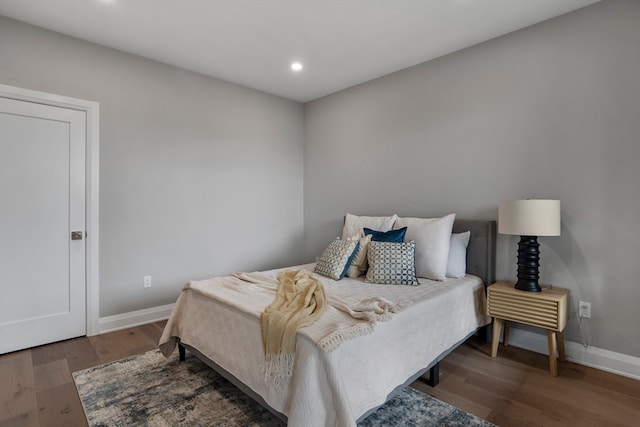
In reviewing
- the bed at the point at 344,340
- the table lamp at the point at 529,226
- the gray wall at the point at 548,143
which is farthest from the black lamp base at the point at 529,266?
the bed at the point at 344,340

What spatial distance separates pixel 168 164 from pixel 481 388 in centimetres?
346

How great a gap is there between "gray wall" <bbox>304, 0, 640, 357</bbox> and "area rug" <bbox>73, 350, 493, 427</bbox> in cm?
150

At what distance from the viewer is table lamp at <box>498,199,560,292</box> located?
230 cm

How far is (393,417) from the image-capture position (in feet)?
6.02

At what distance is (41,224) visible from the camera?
2.77 metres

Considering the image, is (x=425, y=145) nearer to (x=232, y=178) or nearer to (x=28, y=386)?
(x=232, y=178)

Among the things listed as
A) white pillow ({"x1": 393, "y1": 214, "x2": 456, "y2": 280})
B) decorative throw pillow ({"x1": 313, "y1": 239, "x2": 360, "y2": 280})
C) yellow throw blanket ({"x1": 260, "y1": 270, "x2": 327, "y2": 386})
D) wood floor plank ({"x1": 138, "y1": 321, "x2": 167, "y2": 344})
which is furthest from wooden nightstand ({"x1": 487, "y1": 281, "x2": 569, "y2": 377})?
wood floor plank ({"x1": 138, "y1": 321, "x2": 167, "y2": 344})

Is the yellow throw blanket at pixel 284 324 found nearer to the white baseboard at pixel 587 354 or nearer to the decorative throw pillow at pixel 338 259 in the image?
the decorative throw pillow at pixel 338 259

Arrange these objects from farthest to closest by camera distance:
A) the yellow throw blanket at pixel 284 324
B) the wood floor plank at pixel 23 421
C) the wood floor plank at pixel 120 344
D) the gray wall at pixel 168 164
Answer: the gray wall at pixel 168 164, the wood floor plank at pixel 120 344, the wood floor plank at pixel 23 421, the yellow throw blanket at pixel 284 324

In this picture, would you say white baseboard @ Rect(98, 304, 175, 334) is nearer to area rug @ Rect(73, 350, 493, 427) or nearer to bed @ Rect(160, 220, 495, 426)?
area rug @ Rect(73, 350, 493, 427)

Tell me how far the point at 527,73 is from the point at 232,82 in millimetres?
3115

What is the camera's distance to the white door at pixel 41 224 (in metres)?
2.63

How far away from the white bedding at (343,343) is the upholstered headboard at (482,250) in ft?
0.45

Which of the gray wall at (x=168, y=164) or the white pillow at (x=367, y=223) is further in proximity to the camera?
the white pillow at (x=367, y=223)
